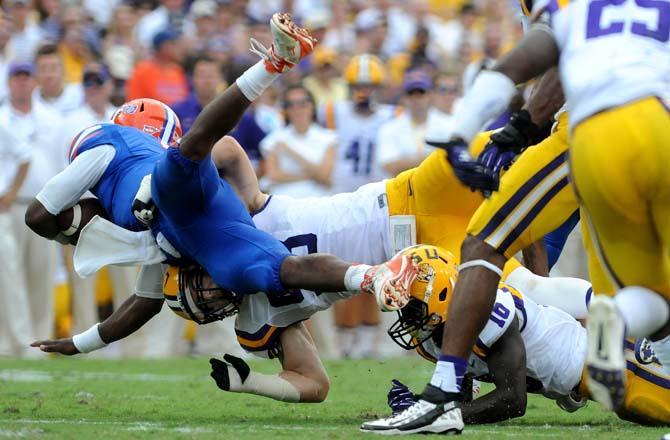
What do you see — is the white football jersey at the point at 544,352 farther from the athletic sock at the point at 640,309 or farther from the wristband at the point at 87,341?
the wristband at the point at 87,341

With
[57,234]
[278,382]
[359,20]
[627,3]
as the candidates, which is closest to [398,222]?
[278,382]

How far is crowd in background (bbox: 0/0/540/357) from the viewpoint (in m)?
9.70

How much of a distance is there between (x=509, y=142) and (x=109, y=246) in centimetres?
240

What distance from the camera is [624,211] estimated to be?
4.13 meters

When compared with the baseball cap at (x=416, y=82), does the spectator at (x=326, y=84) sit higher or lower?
higher

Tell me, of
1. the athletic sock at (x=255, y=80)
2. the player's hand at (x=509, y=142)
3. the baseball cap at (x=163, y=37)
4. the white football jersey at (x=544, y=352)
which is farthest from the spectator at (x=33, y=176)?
the player's hand at (x=509, y=142)

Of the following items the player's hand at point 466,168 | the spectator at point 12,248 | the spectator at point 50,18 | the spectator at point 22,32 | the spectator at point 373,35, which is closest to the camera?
the player's hand at point 466,168

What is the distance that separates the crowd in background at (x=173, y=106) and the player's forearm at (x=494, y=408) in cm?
461

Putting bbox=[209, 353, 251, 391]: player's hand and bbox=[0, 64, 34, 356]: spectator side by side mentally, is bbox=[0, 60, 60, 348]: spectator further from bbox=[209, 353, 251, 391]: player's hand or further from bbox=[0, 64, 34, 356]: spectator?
bbox=[209, 353, 251, 391]: player's hand

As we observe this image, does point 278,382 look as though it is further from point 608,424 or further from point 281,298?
point 608,424

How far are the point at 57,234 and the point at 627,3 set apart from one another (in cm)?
341

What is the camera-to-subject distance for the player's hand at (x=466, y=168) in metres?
4.38

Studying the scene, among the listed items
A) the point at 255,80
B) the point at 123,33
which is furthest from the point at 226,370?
the point at 123,33

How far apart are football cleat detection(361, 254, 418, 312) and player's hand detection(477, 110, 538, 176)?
0.73 metres
